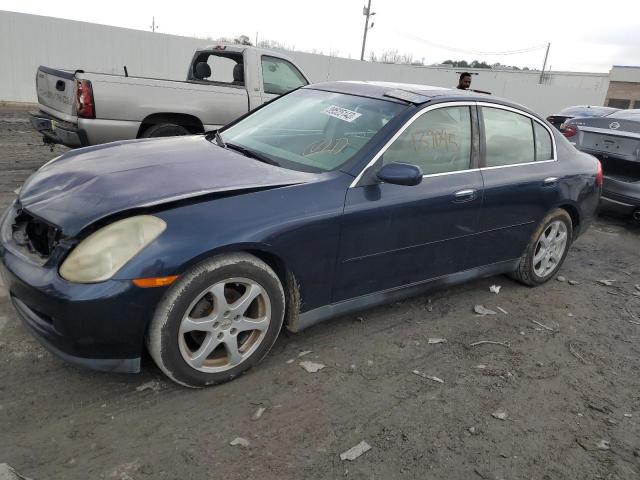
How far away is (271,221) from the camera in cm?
283

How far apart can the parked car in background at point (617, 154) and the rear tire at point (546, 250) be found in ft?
6.55

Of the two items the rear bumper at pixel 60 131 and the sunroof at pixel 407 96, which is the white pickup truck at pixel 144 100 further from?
the sunroof at pixel 407 96

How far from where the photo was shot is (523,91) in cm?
3019

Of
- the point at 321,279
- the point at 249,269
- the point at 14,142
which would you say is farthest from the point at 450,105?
the point at 14,142

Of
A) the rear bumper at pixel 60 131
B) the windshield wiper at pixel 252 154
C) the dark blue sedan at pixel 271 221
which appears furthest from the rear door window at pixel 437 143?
the rear bumper at pixel 60 131

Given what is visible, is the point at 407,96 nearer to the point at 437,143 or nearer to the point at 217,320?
the point at 437,143

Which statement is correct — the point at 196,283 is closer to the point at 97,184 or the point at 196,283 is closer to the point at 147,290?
the point at 147,290

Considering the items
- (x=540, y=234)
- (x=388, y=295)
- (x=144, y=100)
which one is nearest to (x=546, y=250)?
(x=540, y=234)

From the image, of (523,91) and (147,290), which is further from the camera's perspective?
(523,91)

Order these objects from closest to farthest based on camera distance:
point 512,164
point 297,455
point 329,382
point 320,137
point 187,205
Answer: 1. point 297,455
2. point 187,205
3. point 329,382
4. point 320,137
5. point 512,164

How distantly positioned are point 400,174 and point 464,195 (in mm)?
796

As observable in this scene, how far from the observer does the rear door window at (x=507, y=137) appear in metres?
4.04

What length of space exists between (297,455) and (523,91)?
104 ft

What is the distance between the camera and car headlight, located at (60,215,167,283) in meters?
2.46
